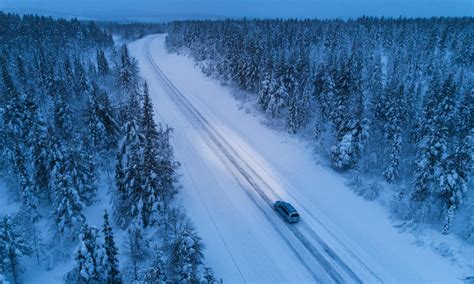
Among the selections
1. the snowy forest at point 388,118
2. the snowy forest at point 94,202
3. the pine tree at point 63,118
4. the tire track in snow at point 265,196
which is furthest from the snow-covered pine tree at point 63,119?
the snowy forest at point 388,118

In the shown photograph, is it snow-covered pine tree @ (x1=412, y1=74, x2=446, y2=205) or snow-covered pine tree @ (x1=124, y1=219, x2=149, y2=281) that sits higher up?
snow-covered pine tree @ (x1=412, y1=74, x2=446, y2=205)

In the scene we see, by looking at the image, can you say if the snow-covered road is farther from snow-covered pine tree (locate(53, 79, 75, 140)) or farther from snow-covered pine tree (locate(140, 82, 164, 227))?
snow-covered pine tree (locate(53, 79, 75, 140))

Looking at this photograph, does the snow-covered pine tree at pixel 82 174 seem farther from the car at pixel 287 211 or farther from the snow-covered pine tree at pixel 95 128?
the car at pixel 287 211

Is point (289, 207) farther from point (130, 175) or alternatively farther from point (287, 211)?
point (130, 175)

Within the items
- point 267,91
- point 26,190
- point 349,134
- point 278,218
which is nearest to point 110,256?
point 278,218

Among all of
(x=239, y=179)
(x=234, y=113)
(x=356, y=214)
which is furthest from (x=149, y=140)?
(x=234, y=113)

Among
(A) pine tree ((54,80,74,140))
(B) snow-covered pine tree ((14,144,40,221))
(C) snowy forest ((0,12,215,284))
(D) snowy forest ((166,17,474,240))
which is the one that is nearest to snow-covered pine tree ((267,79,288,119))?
(D) snowy forest ((166,17,474,240))

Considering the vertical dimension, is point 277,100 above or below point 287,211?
above
